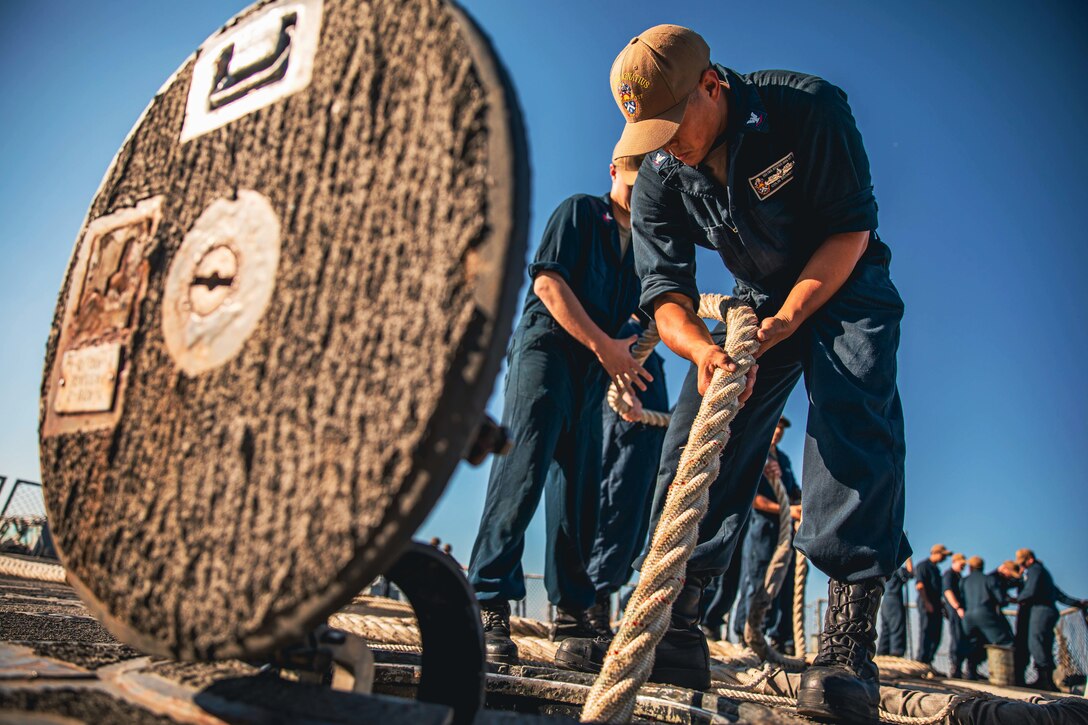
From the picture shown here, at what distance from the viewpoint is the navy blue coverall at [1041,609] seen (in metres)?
10.3

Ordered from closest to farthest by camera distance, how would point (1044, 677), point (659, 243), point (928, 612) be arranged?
point (659, 243) < point (1044, 677) < point (928, 612)

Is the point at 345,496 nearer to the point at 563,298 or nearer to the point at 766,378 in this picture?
the point at 766,378

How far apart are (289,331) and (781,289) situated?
1.59 meters

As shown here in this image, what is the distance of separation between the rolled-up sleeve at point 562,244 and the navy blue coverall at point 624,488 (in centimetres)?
53

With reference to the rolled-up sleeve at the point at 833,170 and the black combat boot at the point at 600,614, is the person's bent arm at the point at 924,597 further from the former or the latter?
the rolled-up sleeve at the point at 833,170

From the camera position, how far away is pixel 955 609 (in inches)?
466

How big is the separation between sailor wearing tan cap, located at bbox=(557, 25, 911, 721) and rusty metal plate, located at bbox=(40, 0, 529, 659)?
3.43ft

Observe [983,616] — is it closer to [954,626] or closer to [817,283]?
[954,626]

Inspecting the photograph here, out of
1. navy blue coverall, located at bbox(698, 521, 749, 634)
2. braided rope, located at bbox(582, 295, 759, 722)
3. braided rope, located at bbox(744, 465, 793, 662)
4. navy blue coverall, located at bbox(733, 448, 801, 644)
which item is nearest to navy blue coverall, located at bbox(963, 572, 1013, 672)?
navy blue coverall, located at bbox(733, 448, 801, 644)

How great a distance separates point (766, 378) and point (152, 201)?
5.30 feet

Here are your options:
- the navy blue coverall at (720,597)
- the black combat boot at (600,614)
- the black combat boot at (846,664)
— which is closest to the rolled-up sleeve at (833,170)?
the black combat boot at (846,664)

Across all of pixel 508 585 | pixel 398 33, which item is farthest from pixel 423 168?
pixel 508 585

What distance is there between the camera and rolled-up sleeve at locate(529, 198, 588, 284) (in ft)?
9.41

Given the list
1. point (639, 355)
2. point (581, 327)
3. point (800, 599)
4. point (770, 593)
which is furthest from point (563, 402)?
point (800, 599)
